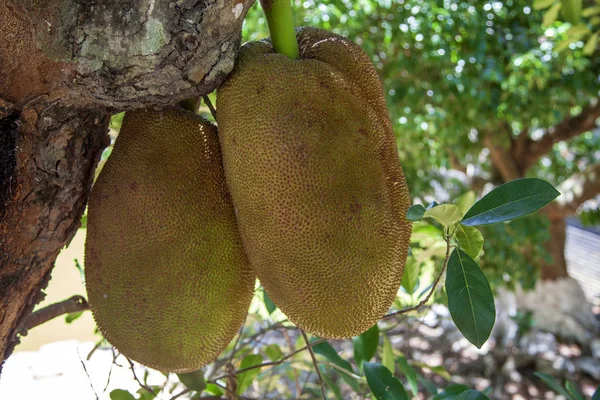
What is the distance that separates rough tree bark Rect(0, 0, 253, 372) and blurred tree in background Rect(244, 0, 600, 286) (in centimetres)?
150

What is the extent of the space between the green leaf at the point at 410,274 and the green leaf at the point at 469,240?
38 cm

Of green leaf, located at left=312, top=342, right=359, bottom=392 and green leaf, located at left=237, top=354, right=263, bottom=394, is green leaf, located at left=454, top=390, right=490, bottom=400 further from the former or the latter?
green leaf, located at left=237, top=354, right=263, bottom=394

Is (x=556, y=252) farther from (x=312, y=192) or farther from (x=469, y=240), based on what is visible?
(x=312, y=192)

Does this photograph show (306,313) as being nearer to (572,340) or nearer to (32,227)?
(32,227)

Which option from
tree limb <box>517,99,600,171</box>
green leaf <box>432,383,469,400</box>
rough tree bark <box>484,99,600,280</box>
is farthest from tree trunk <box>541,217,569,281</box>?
green leaf <box>432,383,469,400</box>

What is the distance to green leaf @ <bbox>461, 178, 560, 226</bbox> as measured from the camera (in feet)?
2.20

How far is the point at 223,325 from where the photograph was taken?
2.68ft

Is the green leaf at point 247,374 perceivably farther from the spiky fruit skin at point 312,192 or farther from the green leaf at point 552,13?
the green leaf at point 552,13

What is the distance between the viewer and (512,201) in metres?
0.69

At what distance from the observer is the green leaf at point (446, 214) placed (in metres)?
0.71

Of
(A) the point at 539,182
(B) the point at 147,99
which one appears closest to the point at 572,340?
(A) the point at 539,182

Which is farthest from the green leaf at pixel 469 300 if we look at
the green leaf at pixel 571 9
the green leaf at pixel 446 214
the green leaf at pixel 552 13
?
the green leaf at pixel 552 13

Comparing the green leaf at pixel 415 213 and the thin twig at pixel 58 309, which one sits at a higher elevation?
the green leaf at pixel 415 213

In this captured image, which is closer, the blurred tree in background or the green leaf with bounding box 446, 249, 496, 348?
the green leaf with bounding box 446, 249, 496, 348
